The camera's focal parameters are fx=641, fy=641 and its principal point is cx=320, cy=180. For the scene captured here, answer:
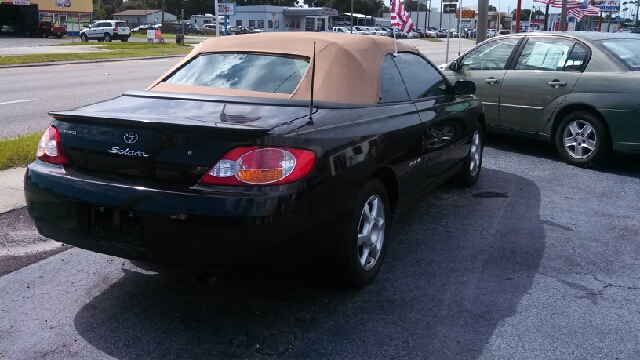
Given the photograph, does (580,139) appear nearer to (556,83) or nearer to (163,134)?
(556,83)

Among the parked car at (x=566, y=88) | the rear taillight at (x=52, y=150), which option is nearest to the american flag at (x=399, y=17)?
the parked car at (x=566, y=88)

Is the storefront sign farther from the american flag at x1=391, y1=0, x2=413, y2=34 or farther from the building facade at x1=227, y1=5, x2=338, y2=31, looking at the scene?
→ the american flag at x1=391, y1=0, x2=413, y2=34

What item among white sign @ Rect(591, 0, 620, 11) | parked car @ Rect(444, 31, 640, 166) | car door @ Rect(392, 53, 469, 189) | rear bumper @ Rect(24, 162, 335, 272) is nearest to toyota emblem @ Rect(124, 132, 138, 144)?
rear bumper @ Rect(24, 162, 335, 272)

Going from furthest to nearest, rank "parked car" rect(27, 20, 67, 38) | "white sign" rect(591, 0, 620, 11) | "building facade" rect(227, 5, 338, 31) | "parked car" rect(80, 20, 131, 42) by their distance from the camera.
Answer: "building facade" rect(227, 5, 338, 31) < "parked car" rect(27, 20, 67, 38) < "parked car" rect(80, 20, 131, 42) < "white sign" rect(591, 0, 620, 11)

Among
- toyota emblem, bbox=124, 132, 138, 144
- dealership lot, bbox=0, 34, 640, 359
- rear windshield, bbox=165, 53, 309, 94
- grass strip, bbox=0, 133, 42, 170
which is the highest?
rear windshield, bbox=165, 53, 309, 94

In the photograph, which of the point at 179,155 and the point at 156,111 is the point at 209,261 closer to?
the point at 179,155

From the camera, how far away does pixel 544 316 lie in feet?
12.5

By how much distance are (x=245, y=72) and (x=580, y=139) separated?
4929mm

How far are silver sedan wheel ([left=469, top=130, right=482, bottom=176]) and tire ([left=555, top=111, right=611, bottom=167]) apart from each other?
5.35 feet

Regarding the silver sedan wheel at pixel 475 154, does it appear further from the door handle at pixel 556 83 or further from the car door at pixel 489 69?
the car door at pixel 489 69

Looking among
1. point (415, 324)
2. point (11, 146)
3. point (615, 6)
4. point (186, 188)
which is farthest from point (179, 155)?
point (615, 6)

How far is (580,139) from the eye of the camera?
25.4 feet

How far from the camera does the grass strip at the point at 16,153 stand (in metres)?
6.81

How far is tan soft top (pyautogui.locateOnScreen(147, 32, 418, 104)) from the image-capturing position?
13.8 feet
